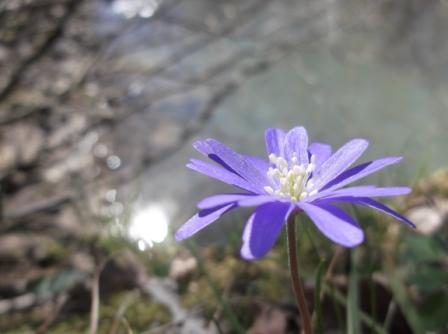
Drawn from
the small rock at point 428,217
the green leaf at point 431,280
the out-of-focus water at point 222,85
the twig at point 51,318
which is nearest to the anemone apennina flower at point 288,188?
the green leaf at point 431,280

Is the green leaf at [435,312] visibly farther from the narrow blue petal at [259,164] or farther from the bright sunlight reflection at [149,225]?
the bright sunlight reflection at [149,225]

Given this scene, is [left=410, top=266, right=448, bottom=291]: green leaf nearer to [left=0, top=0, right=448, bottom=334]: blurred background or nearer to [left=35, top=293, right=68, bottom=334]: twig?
[left=0, top=0, right=448, bottom=334]: blurred background

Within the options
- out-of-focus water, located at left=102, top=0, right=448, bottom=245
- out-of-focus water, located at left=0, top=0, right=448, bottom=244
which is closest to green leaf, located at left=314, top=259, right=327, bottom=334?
out-of-focus water, located at left=0, top=0, right=448, bottom=244

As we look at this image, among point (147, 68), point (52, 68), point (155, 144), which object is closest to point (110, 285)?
point (155, 144)

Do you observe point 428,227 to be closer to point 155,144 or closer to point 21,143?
point 155,144

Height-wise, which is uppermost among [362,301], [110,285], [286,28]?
[286,28]
